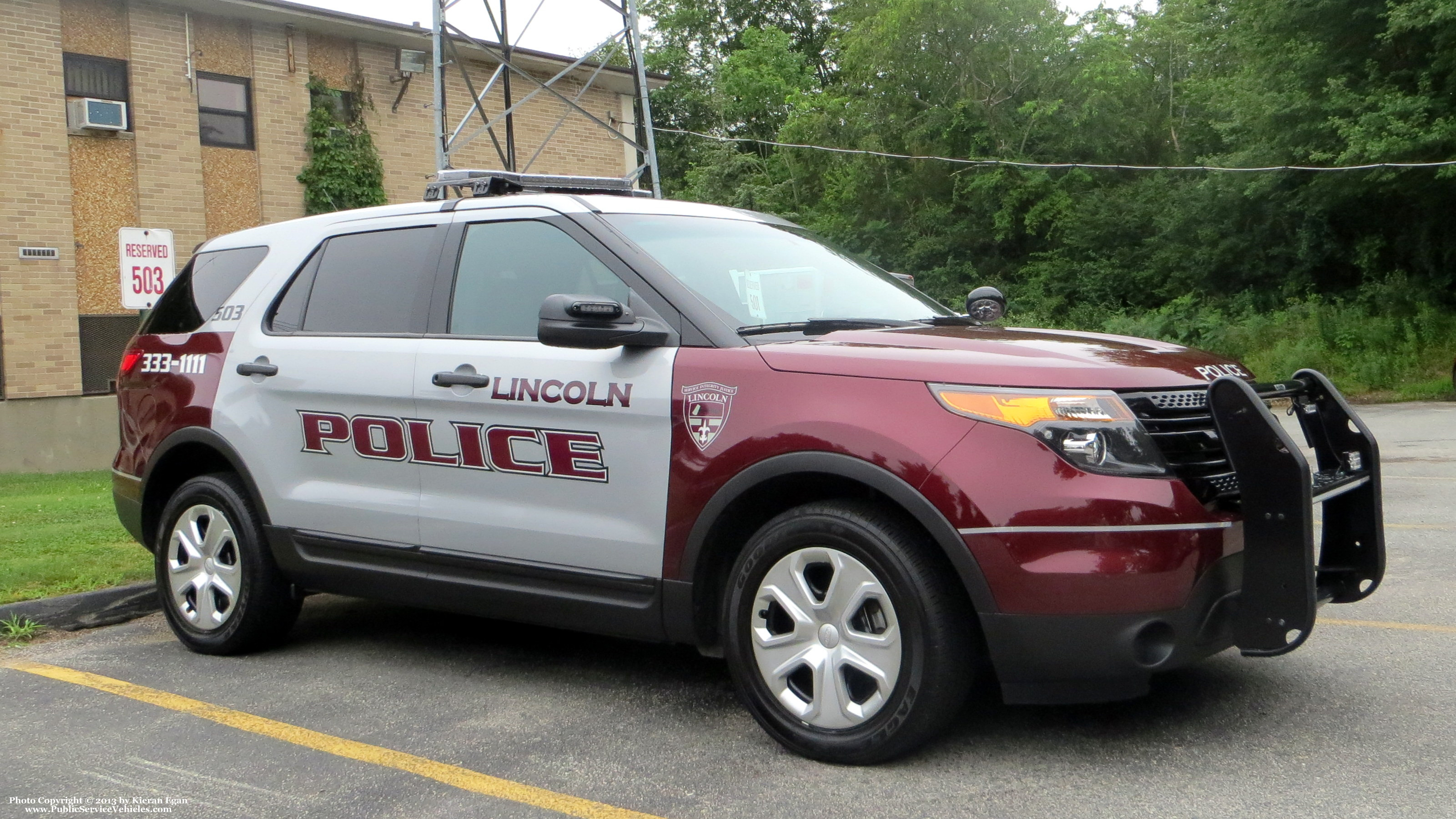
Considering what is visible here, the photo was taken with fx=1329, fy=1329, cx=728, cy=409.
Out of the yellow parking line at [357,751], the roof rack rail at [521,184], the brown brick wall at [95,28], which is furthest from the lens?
the brown brick wall at [95,28]

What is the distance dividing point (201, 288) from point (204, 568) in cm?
132

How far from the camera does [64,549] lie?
8.06m

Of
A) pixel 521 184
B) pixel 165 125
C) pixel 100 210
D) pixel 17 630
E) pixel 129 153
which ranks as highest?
pixel 165 125

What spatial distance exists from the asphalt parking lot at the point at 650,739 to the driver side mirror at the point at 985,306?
1.70 m

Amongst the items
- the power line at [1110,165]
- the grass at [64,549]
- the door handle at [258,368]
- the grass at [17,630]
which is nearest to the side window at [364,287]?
the door handle at [258,368]

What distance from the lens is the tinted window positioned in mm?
5223

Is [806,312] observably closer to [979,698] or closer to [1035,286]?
[979,698]

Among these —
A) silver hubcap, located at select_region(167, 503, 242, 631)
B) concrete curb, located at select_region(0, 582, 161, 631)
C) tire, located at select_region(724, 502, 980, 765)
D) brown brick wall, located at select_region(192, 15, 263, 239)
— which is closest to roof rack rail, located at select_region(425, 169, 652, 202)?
silver hubcap, located at select_region(167, 503, 242, 631)

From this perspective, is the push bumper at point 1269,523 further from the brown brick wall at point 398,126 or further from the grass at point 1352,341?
the brown brick wall at point 398,126

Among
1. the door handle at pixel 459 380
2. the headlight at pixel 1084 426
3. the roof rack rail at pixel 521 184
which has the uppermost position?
the roof rack rail at pixel 521 184

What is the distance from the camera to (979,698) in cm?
462

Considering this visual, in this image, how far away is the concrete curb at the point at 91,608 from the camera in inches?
250

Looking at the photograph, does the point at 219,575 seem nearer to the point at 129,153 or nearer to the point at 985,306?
the point at 985,306

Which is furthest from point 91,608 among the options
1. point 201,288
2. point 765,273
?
point 765,273
